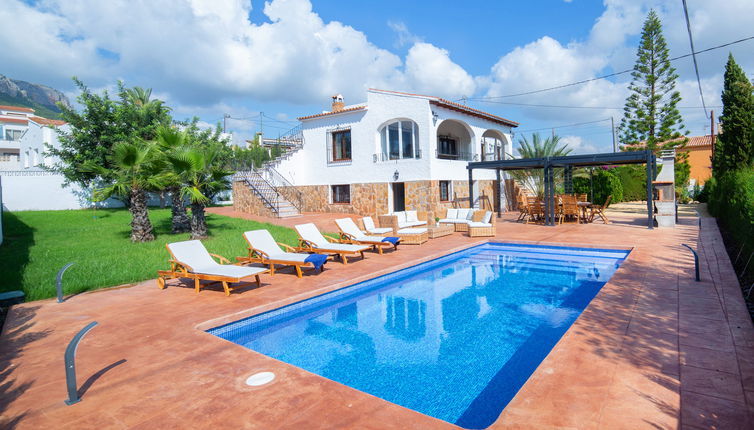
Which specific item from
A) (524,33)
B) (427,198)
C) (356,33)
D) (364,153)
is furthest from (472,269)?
(356,33)

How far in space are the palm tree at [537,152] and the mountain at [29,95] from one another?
115345mm

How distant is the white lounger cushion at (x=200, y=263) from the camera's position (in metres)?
6.79

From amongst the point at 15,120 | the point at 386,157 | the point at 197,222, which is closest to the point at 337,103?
the point at 386,157

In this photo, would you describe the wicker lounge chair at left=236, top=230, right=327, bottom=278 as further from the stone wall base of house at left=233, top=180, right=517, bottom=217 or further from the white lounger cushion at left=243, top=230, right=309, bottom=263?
the stone wall base of house at left=233, top=180, right=517, bottom=217

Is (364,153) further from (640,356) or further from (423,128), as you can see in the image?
(640,356)

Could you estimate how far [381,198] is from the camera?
68.4 ft

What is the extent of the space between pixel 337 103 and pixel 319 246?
15.7 m

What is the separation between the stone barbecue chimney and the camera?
23.3 meters

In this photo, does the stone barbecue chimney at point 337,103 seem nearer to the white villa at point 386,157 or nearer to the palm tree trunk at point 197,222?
the white villa at point 386,157

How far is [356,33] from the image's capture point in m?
21.7

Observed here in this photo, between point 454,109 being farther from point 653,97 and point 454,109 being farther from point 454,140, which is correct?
point 653,97

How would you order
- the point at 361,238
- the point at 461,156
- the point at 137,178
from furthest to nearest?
the point at 461,156 < the point at 137,178 < the point at 361,238

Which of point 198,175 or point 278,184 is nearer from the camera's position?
point 198,175

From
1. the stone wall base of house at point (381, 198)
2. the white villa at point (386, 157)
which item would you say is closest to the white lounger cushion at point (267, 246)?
the stone wall base of house at point (381, 198)
